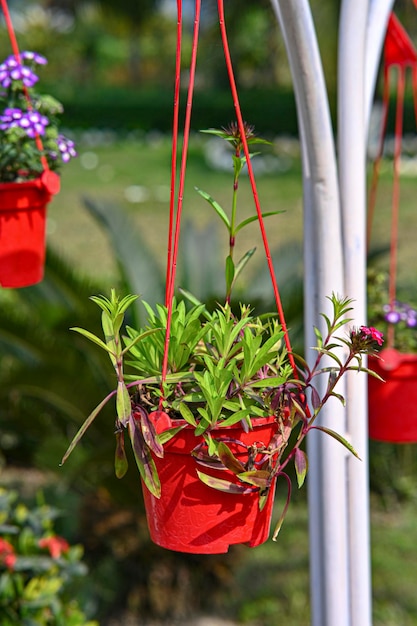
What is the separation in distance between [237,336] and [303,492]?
319cm

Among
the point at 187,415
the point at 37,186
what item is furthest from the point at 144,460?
the point at 37,186

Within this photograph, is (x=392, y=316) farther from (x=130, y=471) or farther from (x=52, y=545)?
(x=130, y=471)

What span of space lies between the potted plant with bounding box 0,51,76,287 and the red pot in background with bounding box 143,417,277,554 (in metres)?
0.66

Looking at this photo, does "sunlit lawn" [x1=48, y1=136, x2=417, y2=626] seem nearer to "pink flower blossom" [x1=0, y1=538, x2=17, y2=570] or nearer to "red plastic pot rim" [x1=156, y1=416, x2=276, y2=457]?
"pink flower blossom" [x1=0, y1=538, x2=17, y2=570]

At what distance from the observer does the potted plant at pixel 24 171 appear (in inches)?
68.8

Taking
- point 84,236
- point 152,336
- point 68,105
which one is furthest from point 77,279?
point 68,105

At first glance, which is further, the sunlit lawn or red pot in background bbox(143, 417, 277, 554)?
the sunlit lawn

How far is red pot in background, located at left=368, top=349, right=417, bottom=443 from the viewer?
204cm

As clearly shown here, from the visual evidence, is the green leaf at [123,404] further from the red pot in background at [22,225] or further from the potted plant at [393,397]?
the potted plant at [393,397]

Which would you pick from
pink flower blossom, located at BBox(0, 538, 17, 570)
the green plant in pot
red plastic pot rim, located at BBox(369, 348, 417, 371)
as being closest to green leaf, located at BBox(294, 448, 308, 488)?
the green plant in pot

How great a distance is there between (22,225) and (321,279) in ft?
1.90

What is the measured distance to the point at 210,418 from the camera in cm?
123

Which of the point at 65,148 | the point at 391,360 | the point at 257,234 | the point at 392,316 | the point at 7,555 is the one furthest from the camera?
the point at 257,234

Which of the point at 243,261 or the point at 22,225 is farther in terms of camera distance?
the point at 22,225
